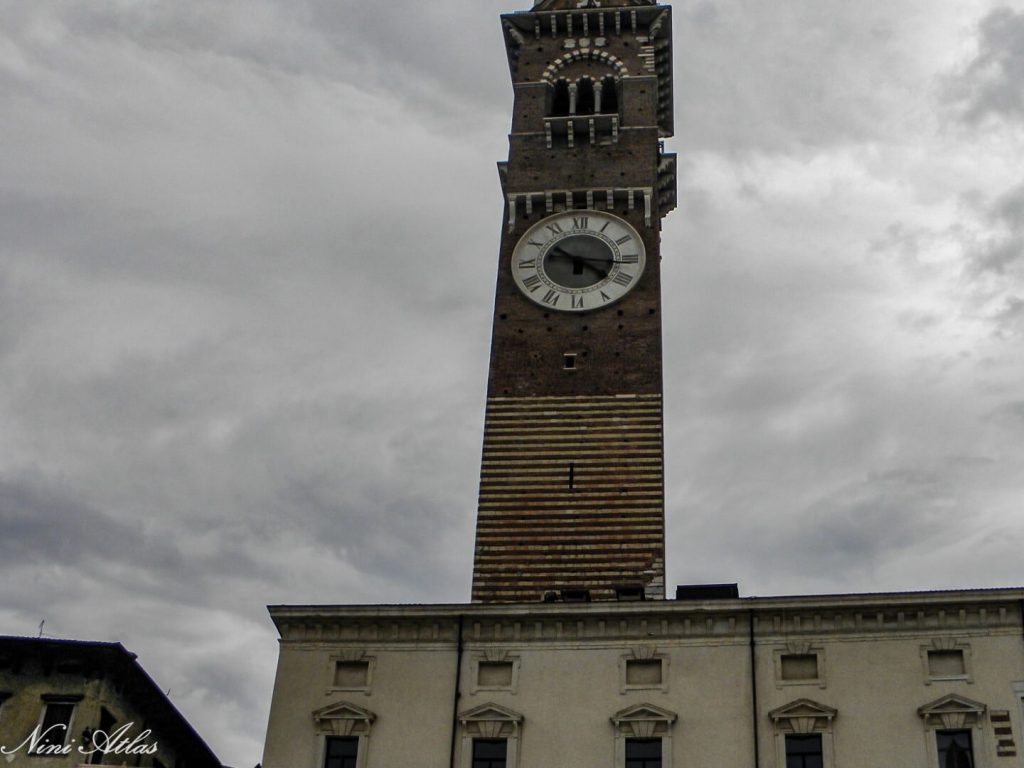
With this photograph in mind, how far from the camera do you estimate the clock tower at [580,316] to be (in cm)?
4425

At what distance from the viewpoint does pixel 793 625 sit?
34375 mm

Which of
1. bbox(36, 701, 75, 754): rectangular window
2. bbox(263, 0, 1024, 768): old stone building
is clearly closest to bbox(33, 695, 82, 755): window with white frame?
bbox(36, 701, 75, 754): rectangular window

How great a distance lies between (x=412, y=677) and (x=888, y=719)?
11.8m

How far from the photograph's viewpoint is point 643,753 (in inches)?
1321

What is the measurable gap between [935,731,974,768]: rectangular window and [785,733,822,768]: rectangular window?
2.80 meters

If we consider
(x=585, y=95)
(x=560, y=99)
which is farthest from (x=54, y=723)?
(x=585, y=95)

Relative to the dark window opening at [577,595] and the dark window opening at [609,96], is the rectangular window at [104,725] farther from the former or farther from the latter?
the dark window opening at [609,96]

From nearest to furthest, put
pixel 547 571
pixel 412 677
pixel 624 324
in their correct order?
pixel 412 677, pixel 547 571, pixel 624 324

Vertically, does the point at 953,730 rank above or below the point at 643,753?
above

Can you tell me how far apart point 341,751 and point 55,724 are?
7698 mm

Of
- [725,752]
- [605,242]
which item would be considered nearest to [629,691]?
[725,752]

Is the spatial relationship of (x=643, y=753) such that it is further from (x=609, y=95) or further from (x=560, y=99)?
(x=560, y=99)

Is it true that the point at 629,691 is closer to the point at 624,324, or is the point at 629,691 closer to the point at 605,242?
the point at 624,324

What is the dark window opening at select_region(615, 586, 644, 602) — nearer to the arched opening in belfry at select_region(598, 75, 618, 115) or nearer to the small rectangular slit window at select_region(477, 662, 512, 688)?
the small rectangular slit window at select_region(477, 662, 512, 688)
